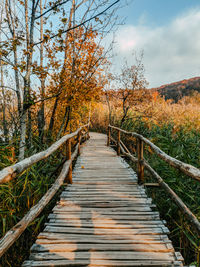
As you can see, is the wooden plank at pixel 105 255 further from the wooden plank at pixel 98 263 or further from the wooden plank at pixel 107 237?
the wooden plank at pixel 107 237

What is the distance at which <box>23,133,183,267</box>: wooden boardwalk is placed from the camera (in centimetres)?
165

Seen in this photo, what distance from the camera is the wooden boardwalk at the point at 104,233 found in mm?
1646

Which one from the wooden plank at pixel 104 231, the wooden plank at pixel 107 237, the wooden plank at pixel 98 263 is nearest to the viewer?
the wooden plank at pixel 98 263

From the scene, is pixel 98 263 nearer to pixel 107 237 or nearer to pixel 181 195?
pixel 107 237

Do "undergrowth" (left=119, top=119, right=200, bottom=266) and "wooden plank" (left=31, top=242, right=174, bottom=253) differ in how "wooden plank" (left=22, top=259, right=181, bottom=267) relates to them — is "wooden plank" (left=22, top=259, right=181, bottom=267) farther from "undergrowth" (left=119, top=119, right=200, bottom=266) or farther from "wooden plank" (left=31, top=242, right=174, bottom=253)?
"undergrowth" (left=119, top=119, right=200, bottom=266)

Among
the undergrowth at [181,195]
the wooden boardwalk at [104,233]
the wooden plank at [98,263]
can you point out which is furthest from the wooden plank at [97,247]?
the undergrowth at [181,195]

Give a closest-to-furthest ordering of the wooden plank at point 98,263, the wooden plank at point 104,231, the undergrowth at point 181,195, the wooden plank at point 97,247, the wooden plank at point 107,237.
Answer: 1. the wooden plank at point 98,263
2. the wooden plank at point 97,247
3. the wooden plank at point 107,237
4. the wooden plank at point 104,231
5. the undergrowth at point 181,195

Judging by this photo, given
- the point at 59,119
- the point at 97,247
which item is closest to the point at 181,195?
the point at 97,247

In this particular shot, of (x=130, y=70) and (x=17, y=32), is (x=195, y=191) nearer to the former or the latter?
(x=17, y=32)

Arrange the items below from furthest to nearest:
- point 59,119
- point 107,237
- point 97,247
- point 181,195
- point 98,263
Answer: point 59,119 < point 181,195 < point 107,237 < point 97,247 < point 98,263

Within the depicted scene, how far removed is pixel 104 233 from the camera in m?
2.02

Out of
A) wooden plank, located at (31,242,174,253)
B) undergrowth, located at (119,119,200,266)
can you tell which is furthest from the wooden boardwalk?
undergrowth, located at (119,119,200,266)

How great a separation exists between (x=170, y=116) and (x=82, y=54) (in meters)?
4.72

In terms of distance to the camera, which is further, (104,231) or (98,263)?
(104,231)
